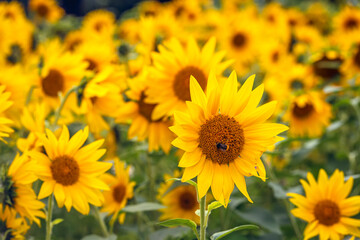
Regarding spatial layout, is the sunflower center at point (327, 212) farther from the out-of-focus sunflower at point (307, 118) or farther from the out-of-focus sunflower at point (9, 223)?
the out-of-focus sunflower at point (307, 118)

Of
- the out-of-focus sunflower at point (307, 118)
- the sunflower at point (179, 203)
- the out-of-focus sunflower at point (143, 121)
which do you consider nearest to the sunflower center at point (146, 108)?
the out-of-focus sunflower at point (143, 121)

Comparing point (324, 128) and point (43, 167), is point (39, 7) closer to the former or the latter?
point (324, 128)

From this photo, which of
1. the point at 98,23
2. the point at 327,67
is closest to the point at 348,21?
the point at 327,67

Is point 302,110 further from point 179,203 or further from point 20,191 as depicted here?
point 20,191

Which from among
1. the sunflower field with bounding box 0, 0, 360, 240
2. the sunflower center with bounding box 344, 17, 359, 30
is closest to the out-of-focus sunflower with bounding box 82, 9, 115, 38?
the sunflower field with bounding box 0, 0, 360, 240

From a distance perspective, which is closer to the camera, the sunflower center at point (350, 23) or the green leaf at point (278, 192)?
the green leaf at point (278, 192)

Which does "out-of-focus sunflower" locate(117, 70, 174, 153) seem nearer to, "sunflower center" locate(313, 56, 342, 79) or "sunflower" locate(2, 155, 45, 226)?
"sunflower" locate(2, 155, 45, 226)
